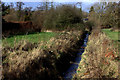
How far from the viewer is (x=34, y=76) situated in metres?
4.83

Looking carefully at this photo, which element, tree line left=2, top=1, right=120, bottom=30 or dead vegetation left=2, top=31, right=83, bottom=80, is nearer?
dead vegetation left=2, top=31, right=83, bottom=80

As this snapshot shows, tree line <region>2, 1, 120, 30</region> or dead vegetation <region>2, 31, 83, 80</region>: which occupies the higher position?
tree line <region>2, 1, 120, 30</region>

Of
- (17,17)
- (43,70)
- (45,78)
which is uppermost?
(17,17)

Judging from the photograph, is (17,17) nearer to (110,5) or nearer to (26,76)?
(110,5)

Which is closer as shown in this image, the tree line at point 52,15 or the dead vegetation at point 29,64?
the dead vegetation at point 29,64

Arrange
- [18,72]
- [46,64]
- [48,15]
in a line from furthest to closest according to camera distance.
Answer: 1. [48,15]
2. [46,64]
3. [18,72]

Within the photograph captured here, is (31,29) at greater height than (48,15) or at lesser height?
lesser

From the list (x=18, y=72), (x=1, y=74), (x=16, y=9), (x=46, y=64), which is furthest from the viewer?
(x=16, y=9)

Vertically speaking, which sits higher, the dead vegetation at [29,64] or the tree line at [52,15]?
the tree line at [52,15]

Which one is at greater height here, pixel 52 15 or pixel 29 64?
pixel 52 15

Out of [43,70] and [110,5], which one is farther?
[110,5]

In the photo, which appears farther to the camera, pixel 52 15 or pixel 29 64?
pixel 52 15

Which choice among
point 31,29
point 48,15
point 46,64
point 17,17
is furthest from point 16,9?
point 46,64

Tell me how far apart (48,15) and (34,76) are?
18.1 m
